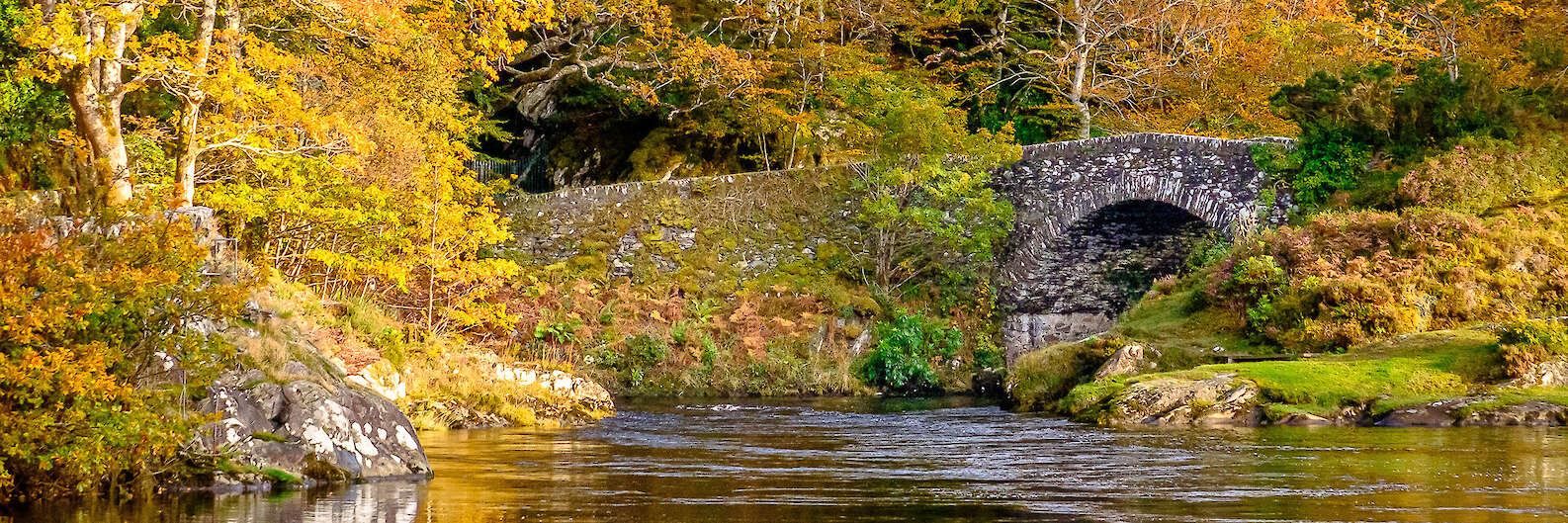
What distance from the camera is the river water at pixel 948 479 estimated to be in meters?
9.28

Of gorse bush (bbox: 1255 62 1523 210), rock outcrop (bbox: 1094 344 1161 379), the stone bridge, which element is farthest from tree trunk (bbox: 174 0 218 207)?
gorse bush (bbox: 1255 62 1523 210)

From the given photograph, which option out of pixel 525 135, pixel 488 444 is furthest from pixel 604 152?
pixel 488 444

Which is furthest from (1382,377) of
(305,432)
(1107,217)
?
(305,432)

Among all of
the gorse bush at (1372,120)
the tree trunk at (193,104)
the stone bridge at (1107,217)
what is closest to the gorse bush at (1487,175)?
the gorse bush at (1372,120)

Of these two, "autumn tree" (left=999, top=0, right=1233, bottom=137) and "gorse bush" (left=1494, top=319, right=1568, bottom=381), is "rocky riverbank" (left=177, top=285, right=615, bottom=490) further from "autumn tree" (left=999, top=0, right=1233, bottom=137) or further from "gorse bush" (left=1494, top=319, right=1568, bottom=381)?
"autumn tree" (left=999, top=0, right=1233, bottom=137)

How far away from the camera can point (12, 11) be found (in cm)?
2045

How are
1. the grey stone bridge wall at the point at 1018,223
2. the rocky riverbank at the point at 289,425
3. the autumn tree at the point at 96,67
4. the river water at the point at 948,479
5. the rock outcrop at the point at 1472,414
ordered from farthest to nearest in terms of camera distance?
1. the grey stone bridge wall at the point at 1018,223
2. the autumn tree at the point at 96,67
3. the rock outcrop at the point at 1472,414
4. the rocky riverbank at the point at 289,425
5. the river water at the point at 948,479

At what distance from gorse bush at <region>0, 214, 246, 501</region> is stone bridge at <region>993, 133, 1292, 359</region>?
19.6 m

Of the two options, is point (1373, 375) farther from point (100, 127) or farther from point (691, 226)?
point (691, 226)

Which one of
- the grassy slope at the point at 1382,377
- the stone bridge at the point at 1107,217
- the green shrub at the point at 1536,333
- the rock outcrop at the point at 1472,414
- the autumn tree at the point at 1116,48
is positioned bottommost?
the rock outcrop at the point at 1472,414

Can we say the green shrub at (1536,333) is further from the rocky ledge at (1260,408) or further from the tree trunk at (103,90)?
the tree trunk at (103,90)

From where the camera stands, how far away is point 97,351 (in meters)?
9.88

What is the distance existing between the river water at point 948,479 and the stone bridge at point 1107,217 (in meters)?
10.7

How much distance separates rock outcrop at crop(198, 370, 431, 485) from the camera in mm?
11242
